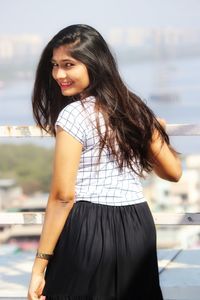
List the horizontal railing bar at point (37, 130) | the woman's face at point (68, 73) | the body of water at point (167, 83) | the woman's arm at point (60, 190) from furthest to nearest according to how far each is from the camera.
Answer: the body of water at point (167, 83)
the horizontal railing bar at point (37, 130)
the woman's face at point (68, 73)
the woman's arm at point (60, 190)

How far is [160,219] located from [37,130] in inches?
24.8

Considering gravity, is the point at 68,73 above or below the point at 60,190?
above

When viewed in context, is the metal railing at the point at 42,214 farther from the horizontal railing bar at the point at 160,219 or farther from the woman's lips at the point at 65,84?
the woman's lips at the point at 65,84

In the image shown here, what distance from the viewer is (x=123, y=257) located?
185cm

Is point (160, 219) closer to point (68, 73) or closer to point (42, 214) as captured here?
point (42, 214)

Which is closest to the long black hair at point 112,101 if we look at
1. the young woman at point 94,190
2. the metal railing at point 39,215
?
the young woman at point 94,190

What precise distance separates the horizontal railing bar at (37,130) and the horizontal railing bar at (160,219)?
12.9 inches

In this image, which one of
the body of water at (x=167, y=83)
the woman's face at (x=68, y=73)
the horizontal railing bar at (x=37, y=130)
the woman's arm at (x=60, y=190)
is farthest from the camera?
the body of water at (x=167, y=83)

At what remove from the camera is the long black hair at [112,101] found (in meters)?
1.85

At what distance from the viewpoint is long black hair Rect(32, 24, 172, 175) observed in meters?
1.85

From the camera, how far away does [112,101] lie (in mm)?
1873

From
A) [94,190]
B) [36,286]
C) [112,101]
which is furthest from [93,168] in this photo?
[36,286]

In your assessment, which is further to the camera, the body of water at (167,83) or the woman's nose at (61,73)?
the body of water at (167,83)

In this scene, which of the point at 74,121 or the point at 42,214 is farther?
the point at 42,214
